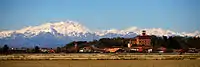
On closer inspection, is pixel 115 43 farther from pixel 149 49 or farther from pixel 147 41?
Result: pixel 149 49

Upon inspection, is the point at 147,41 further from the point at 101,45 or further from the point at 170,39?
the point at 101,45

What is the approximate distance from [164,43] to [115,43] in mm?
13339

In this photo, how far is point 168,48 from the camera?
83.8 meters

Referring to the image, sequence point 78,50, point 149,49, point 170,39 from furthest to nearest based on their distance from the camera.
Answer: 1. point 170,39
2. point 78,50
3. point 149,49

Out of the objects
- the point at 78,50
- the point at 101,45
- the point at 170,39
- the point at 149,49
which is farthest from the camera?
the point at 101,45

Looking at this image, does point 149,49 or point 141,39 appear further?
point 141,39

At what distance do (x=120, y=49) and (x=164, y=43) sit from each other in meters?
12.1

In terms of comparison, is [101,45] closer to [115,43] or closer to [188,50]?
[115,43]

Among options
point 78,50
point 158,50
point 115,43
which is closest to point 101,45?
point 115,43

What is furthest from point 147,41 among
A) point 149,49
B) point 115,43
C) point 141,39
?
point 115,43

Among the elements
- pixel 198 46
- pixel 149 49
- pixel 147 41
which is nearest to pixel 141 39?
pixel 147 41

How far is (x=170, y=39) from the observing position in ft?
294

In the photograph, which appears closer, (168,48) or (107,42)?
(168,48)

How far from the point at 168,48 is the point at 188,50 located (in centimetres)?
485
